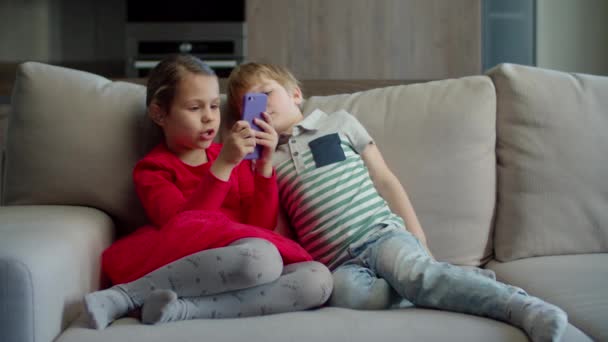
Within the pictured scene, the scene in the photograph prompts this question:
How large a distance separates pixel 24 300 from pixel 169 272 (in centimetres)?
27

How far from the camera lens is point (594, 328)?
1.51 meters

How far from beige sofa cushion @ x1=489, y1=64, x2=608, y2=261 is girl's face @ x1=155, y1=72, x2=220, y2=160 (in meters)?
0.71

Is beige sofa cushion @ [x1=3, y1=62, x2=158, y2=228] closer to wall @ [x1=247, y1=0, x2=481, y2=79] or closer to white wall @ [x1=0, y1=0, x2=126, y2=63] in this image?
wall @ [x1=247, y1=0, x2=481, y2=79]

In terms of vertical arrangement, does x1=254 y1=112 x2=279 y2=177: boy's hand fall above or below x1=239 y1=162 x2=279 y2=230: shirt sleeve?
above

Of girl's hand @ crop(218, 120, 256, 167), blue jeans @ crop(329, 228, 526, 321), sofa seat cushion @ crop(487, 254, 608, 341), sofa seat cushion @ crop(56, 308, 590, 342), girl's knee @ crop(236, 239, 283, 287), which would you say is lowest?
sofa seat cushion @ crop(487, 254, 608, 341)

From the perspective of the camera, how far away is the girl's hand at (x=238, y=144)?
1708mm

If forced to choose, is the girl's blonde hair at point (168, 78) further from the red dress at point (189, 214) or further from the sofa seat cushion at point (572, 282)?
the sofa seat cushion at point (572, 282)

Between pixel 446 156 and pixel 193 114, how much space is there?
0.60 metres

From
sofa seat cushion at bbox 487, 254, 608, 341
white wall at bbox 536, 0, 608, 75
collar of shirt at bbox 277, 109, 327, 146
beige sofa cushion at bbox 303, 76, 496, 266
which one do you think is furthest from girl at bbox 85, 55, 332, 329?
white wall at bbox 536, 0, 608, 75

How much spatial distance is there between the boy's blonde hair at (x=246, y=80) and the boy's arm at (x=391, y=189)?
0.27 meters

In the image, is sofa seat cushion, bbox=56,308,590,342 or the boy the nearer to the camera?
sofa seat cushion, bbox=56,308,590,342

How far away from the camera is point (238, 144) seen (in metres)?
1.71

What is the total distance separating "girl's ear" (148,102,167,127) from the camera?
6.17 feet

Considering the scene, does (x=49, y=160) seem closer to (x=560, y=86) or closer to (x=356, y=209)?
(x=356, y=209)
